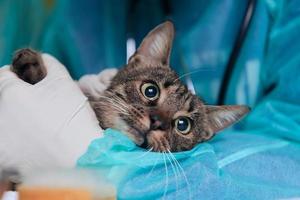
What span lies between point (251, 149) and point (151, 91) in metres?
0.25

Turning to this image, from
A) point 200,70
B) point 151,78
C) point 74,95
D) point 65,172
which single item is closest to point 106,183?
point 65,172

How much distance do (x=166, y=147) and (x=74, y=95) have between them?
0.19m

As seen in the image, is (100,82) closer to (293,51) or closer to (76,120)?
(76,120)

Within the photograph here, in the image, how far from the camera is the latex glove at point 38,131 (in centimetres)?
69

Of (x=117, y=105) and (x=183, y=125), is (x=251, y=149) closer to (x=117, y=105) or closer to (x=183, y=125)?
(x=183, y=125)

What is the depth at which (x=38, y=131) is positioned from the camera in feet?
2.28

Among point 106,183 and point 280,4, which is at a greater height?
point 280,4

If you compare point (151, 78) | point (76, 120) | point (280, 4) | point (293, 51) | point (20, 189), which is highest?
point (280, 4)

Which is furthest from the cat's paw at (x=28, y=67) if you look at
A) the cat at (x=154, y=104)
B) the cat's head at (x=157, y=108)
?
the cat's head at (x=157, y=108)

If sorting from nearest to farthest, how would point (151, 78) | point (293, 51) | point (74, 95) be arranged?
point (74, 95), point (151, 78), point (293, 51)

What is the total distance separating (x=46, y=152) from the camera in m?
0.69

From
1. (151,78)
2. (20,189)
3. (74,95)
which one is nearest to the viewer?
(20,189)

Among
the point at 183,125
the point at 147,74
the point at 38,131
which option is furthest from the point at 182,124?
the point at 38,131

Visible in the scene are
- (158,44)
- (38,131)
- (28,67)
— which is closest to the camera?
(38,131)
